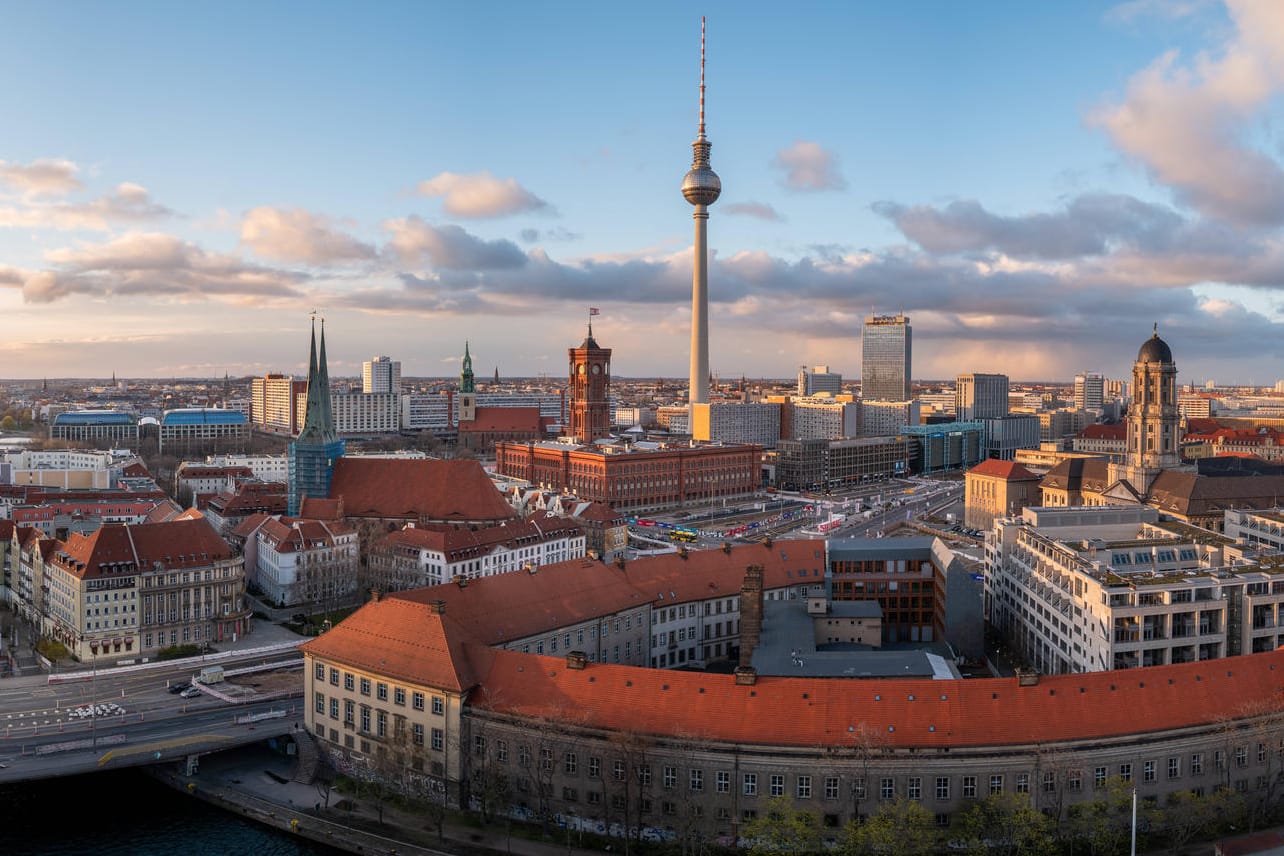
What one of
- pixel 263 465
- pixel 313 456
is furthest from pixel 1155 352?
pixel 263 465

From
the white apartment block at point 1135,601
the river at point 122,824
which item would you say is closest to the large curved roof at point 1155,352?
the white apartment block at point 1135,601

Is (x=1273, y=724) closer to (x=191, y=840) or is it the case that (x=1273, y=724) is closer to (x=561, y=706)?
(x=561, y=706)

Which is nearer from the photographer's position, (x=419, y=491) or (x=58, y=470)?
(x=419, y=491)

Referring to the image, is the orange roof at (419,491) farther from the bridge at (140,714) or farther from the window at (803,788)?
the window at (803,788)

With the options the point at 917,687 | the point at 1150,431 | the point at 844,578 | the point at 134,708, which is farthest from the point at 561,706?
the point at 1150,431

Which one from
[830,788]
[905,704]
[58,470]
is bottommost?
[830,788]

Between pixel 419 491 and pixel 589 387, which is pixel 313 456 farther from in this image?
pixel 589 387
